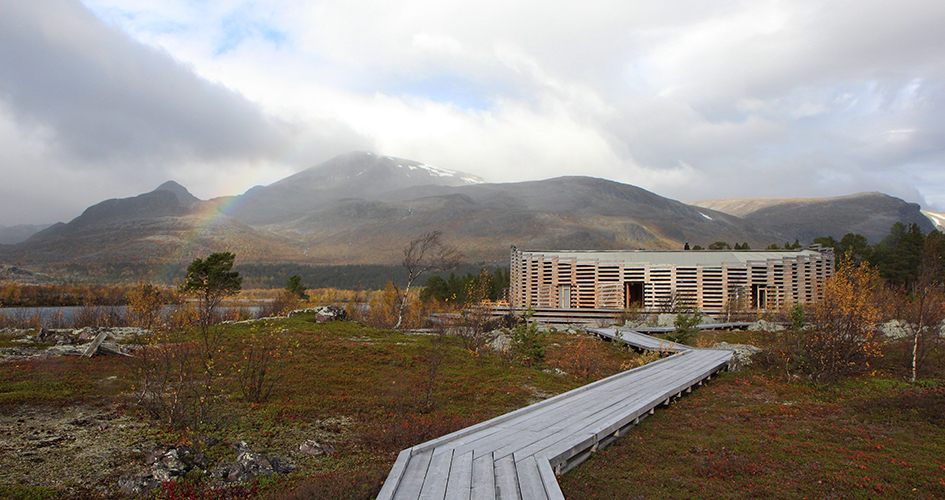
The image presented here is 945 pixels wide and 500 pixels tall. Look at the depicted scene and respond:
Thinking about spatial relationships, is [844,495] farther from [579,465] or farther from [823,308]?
[823,308]

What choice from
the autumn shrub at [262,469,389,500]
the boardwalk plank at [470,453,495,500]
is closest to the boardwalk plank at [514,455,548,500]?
the boardwalk plank at [470,453,495,500]

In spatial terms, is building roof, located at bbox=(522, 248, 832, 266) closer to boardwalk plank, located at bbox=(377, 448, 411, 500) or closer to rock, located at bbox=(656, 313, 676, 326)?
rock, located at bbox=(656, 313, 676, 326)

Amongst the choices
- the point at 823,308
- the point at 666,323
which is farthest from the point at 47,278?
the point at 823,308

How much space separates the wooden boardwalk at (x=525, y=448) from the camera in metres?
5.90

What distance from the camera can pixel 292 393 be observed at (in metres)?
12.2

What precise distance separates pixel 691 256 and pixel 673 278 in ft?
13.3

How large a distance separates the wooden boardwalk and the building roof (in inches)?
1400

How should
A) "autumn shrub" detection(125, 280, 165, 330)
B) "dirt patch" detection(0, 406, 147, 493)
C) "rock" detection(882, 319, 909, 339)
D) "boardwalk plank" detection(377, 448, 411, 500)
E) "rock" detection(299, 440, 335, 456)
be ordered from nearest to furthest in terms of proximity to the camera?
"boardwalk plank" detection(377, 448, 411, 500)
"dirt patch" detection(0, 406, 147, 493)
"rock" detection(299, 440, 335, 456)
"autumn shrub" detection(125, 280, 165, 330)
"rock" detection(882, 319, 909, 339)

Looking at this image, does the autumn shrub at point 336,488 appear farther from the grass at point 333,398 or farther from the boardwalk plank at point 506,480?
the boardwalk plank at point 506,480

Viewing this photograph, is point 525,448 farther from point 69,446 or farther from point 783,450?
point 69,446

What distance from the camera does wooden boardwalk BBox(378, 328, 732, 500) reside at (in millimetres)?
5902

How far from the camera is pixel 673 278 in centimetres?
4444

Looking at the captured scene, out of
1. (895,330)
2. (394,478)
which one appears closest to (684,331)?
(895,330)

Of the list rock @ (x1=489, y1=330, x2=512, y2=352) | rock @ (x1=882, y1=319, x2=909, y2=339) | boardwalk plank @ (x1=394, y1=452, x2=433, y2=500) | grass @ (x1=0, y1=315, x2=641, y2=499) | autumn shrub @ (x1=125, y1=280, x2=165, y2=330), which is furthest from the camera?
rock @ (x1=882, y1=319, x2=909, y2=339)
